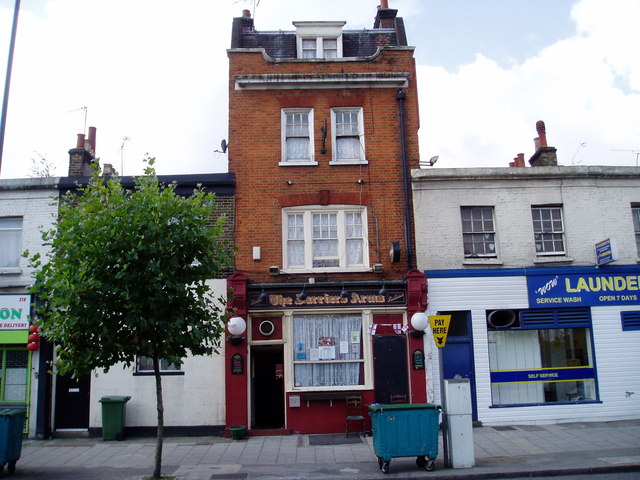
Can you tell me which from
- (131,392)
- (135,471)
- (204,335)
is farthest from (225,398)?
(204,335)

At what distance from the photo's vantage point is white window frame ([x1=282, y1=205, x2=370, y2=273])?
47.2ft

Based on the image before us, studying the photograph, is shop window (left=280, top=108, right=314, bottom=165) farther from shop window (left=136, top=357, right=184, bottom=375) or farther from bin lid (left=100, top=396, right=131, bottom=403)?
bin lid (left=100, top=396, right=131, bottom=403)

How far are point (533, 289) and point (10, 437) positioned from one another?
12730 millimetres

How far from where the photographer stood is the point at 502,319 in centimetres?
1455

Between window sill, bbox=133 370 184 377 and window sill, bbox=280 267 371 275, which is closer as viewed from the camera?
window sill, bbox=133 370 184 377

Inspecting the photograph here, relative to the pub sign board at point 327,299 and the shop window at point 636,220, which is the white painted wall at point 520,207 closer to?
the shop window at point 636,220

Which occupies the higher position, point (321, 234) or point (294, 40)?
point (294, 40)

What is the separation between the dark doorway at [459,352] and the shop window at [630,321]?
14.1 feet

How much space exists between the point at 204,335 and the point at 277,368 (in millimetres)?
4641

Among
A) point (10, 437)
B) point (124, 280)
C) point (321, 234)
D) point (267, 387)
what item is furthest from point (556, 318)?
point (10, 437)

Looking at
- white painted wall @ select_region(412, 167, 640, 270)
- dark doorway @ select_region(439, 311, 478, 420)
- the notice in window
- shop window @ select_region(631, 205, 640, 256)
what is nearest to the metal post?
the notice in window

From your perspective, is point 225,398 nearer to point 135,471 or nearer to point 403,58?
point 135,471

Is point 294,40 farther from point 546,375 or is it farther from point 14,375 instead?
point 14,375

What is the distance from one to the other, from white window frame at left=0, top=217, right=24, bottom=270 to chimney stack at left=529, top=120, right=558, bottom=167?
15882mm
